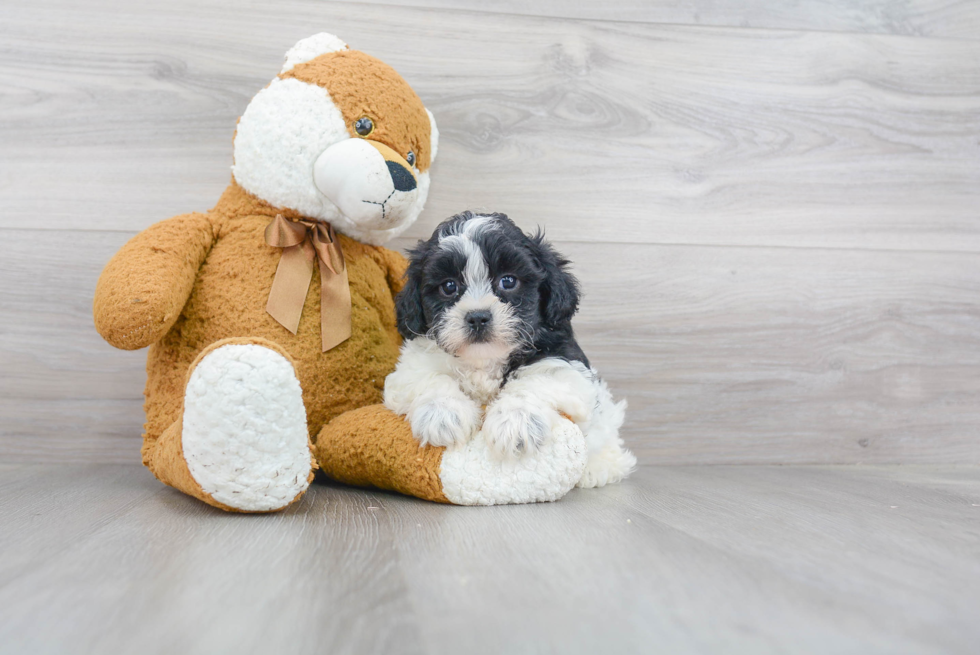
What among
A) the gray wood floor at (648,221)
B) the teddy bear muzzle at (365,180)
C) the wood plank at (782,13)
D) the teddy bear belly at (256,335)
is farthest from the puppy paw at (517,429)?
the wood plank at (782,13)

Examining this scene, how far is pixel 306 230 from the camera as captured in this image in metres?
1.31

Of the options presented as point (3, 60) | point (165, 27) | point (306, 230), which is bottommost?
point (306, 230)

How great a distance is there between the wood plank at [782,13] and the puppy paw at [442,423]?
1.06 m

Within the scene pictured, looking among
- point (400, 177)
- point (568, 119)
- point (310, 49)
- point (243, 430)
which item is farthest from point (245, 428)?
point (568, 119)

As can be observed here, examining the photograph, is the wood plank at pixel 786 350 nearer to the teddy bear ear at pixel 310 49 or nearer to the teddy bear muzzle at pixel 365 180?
the teddy bear muzzle at pixel 365 180

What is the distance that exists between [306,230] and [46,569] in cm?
72

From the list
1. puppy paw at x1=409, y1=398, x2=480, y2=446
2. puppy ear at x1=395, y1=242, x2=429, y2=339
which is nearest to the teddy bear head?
puppy ear at x1=395, y1=242, x2=429, y2=339

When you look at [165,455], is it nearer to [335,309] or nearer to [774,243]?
[335,309]

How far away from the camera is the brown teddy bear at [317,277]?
112 centimetres

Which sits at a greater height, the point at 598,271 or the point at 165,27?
the point at 165,27

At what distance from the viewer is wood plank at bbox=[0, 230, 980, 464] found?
1.73 metres

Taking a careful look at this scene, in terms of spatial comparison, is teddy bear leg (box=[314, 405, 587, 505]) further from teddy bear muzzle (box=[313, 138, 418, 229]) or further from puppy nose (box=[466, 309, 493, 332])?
teddy bear muzzle (box=[313, 138, 418, 229])

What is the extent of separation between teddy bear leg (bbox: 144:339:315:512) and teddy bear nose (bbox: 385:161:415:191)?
0.41 m

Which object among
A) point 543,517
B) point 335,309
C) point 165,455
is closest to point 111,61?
point 335,309
